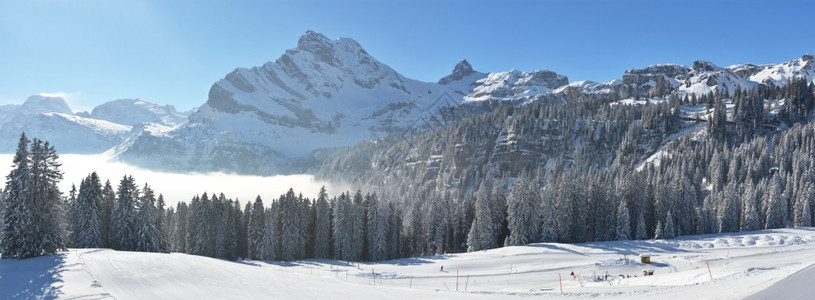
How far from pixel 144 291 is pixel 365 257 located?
58.2 meters

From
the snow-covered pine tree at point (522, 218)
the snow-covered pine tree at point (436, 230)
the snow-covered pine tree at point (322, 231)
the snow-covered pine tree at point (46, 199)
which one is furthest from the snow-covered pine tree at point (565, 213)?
the snow-covered pine tree at point (46, 199)

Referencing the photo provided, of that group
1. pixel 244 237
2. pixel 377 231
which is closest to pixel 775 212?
pixel 377 231

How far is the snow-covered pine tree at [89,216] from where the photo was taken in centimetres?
5394

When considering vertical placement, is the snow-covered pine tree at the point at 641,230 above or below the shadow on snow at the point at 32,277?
below

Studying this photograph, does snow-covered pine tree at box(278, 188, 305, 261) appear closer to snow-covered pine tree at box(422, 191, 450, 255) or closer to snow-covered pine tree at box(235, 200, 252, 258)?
snow-covered pine tree at box(235, 200, 252, 258)

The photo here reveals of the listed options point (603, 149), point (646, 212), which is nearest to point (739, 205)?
point (646, 212)

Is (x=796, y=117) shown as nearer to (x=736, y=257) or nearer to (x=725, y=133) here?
(x=725, y=133)

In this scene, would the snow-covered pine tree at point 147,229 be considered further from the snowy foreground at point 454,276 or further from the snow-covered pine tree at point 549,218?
the snow-covered pine tree at point 549,218

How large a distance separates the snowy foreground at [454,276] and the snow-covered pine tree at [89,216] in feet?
49.0

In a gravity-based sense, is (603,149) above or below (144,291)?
above

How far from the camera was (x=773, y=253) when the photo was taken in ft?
185

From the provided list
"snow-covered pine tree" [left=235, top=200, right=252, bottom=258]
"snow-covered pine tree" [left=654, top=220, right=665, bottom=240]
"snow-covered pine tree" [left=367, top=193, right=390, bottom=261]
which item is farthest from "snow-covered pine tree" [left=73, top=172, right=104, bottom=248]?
"snow-covered pine tree" [left=654, top=220, right=665, bottom=240]

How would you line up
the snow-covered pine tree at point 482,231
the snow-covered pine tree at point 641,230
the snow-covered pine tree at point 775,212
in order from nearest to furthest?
the snow-covered pine tree at point 641,230 → the snow-covered pine tree at point 482,231 → the snow-covered pine tree at point 775,212

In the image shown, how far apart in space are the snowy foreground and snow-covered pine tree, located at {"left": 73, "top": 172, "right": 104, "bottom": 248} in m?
14.9
